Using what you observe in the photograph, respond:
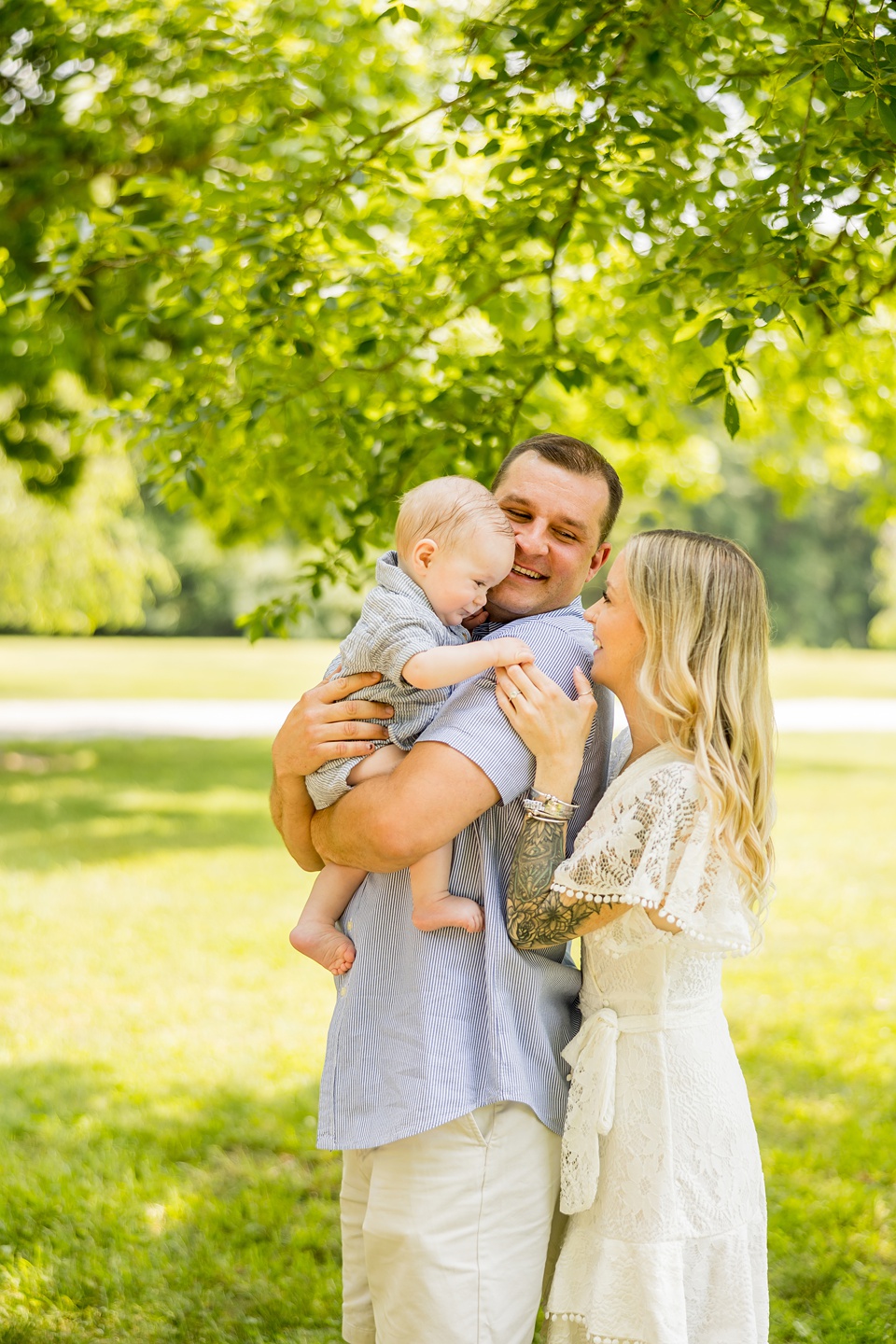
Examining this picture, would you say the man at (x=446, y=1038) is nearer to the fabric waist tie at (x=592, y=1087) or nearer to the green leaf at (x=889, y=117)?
the fabric waist tie at (x=592, y=1087)

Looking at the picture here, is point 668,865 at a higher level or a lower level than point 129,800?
higher

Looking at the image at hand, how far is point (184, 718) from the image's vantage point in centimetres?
1841

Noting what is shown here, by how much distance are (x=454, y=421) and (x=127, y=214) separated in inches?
46.2

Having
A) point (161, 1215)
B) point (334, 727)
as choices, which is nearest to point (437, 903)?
point (334, 727)

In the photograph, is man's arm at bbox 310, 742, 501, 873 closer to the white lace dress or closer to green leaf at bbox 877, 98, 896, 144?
the white lace dress

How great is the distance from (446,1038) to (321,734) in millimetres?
626

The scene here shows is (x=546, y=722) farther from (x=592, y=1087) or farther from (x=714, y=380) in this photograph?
(x=714, y=380)

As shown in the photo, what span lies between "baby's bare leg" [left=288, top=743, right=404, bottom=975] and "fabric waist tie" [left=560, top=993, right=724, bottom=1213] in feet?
1.62

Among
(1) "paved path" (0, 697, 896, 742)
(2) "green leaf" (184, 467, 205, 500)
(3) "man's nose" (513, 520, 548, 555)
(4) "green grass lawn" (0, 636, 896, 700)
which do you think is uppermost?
(2) "green leaf" (184, 467, 205, 500)

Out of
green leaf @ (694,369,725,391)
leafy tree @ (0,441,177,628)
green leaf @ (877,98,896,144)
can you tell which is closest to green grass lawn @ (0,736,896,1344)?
green leaf @ (694,369,725,391)

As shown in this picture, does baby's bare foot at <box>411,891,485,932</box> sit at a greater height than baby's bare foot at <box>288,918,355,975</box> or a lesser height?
greater

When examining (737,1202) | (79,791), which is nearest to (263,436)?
(737,1202)

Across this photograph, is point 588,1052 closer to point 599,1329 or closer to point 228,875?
point 599,1329

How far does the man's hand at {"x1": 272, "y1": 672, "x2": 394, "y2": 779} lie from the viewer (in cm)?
238
